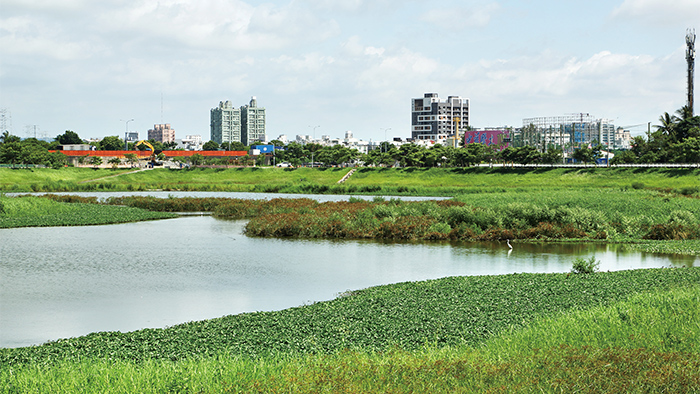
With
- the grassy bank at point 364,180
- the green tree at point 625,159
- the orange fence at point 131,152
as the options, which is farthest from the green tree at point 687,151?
the orange fence at point 131,152

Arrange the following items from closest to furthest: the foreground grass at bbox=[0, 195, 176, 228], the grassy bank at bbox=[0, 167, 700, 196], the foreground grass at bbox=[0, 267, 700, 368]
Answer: the foreground grass at bbox=[0, 267, 700, 368] < the foreground grass at bbox=[0, 195, 176, 228] < the grassy bank at bbox=[0, 167, 700, 196]

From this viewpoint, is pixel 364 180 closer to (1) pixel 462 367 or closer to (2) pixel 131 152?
(2) pixel 131 152

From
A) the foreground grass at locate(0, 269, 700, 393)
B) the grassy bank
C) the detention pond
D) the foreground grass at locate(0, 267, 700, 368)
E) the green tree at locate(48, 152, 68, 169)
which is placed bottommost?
the detention pond

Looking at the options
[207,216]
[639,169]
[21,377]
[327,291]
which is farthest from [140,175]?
[21,377]

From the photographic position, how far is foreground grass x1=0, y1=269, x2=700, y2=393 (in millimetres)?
8609

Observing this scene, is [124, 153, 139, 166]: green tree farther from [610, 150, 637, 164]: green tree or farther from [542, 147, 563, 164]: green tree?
[610, 150, 637, 164]: green tree

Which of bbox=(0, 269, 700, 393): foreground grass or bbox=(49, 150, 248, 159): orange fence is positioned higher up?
bbox=(49, 150, 248, 159): orange fence

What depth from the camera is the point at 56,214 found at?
4475 cm

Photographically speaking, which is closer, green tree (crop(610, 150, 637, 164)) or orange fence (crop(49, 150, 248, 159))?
green tree (crop(610, 150, 637, 164))

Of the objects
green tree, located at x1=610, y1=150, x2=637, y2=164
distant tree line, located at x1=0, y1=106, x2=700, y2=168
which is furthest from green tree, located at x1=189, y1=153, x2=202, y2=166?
green tree, located at x1=610, y1=150, x2=637, y2=164

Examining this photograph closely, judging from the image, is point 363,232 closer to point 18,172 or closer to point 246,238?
point 246,238

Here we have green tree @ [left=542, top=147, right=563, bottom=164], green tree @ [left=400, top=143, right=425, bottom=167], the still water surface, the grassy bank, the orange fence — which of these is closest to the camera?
the still water surface

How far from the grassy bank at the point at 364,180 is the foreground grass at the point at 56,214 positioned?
3437 centimetres

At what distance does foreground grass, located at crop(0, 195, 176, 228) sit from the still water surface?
3.54m
